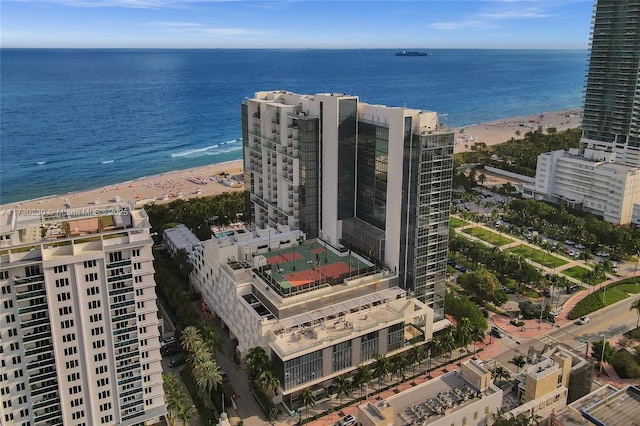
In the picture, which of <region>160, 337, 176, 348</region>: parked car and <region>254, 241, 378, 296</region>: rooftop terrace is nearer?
<region>254, 241, 378, 296</region>: rooftop terrace

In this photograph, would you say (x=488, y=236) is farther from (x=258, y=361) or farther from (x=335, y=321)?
(x=258, y=361)

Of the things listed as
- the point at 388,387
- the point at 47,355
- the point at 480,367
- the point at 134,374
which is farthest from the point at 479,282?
the point at 47,355

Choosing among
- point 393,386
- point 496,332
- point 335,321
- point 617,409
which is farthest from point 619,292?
Result: point 335,321

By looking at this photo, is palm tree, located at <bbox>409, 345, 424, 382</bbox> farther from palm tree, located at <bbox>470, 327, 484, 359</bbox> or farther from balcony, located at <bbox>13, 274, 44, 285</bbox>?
balcony, located at <bbox>13, 274, 44, 285</bbox>

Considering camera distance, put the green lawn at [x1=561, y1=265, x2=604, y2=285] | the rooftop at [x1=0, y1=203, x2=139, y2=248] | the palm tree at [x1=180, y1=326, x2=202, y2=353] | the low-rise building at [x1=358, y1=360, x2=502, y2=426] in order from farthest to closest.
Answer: the green lawn at [x1=561, y1=265, x2=604, y2=285] < the palm tree at [x1=180, y1=326, x2=202, y2=353] < the rooftop at [x1=0, y1=203, x2=139, y2=248] < the low-rise building at [x1=358, y1=360, x2=502, y2=426]

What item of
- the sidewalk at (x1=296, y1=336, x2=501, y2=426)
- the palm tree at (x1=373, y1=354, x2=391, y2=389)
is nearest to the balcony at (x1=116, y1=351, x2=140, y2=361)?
the sidewalk at (x1=296, y1=336, x2=501, y2=426)
